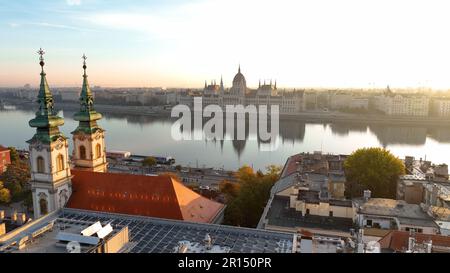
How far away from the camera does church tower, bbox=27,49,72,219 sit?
9586mm

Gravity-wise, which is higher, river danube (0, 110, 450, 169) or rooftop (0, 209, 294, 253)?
rooftop (0, 209, 294, 253)

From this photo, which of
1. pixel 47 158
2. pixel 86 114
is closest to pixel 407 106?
pixel 86 114

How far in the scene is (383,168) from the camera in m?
13.9

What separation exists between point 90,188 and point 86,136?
6.28ft

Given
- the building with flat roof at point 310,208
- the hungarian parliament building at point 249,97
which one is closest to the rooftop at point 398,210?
the building with flat roof at point 310,208

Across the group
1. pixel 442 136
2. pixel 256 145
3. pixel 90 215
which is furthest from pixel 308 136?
pixel 90 215

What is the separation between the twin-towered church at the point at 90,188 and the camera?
9.13 metres

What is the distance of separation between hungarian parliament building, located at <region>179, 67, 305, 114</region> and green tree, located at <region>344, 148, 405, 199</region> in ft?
144

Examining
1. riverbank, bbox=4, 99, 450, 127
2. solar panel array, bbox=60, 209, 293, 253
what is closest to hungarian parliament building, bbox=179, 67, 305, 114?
riverbank, bbox=4, 99, 450, 127

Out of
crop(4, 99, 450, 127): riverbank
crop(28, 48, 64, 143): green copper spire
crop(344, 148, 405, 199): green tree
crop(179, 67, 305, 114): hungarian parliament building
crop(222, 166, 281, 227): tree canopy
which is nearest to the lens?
crop(28, 48, 64, 143): green copper spire

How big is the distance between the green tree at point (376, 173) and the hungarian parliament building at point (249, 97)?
144 ft

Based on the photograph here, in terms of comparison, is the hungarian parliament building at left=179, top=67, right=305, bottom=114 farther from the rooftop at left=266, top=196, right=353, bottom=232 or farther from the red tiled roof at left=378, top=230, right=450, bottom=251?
the red tiled roof at left=378, top=230, right=450, bottom=251
